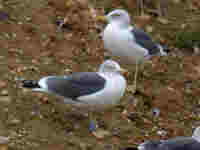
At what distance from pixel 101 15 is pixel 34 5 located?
45.0 inches

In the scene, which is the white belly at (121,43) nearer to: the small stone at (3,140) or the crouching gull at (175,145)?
the crouching gull at (175,145)

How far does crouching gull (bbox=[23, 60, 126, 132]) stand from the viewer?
4.50m

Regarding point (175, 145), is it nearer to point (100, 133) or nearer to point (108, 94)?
point (108, 94)

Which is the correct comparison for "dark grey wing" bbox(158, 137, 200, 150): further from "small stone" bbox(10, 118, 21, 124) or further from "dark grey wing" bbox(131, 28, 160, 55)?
"dark grey wing" bbox(131, 28, 160, 55)

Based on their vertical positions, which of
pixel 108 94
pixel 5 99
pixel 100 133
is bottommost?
pixel 100 133

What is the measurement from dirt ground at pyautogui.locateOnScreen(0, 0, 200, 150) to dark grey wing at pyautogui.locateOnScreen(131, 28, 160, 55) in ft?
1.74

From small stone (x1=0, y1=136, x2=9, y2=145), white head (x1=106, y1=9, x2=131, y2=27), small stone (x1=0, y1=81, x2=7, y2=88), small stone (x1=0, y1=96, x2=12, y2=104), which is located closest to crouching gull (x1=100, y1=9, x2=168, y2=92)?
white head (x1=106, y1=9, x2=131, y2=27)

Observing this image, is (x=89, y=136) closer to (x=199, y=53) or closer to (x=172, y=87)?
(x=172, y=87)

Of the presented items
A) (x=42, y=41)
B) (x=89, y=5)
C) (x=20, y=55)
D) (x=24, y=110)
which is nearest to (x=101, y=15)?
(x=89, y=5)

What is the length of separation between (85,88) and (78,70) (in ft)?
5.31

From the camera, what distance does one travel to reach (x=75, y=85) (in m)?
4.57

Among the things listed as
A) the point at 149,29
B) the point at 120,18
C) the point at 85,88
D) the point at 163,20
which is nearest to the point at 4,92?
the point at 85,88

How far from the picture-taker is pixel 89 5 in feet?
25.8

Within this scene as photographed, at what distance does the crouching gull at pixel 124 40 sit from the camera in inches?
229
